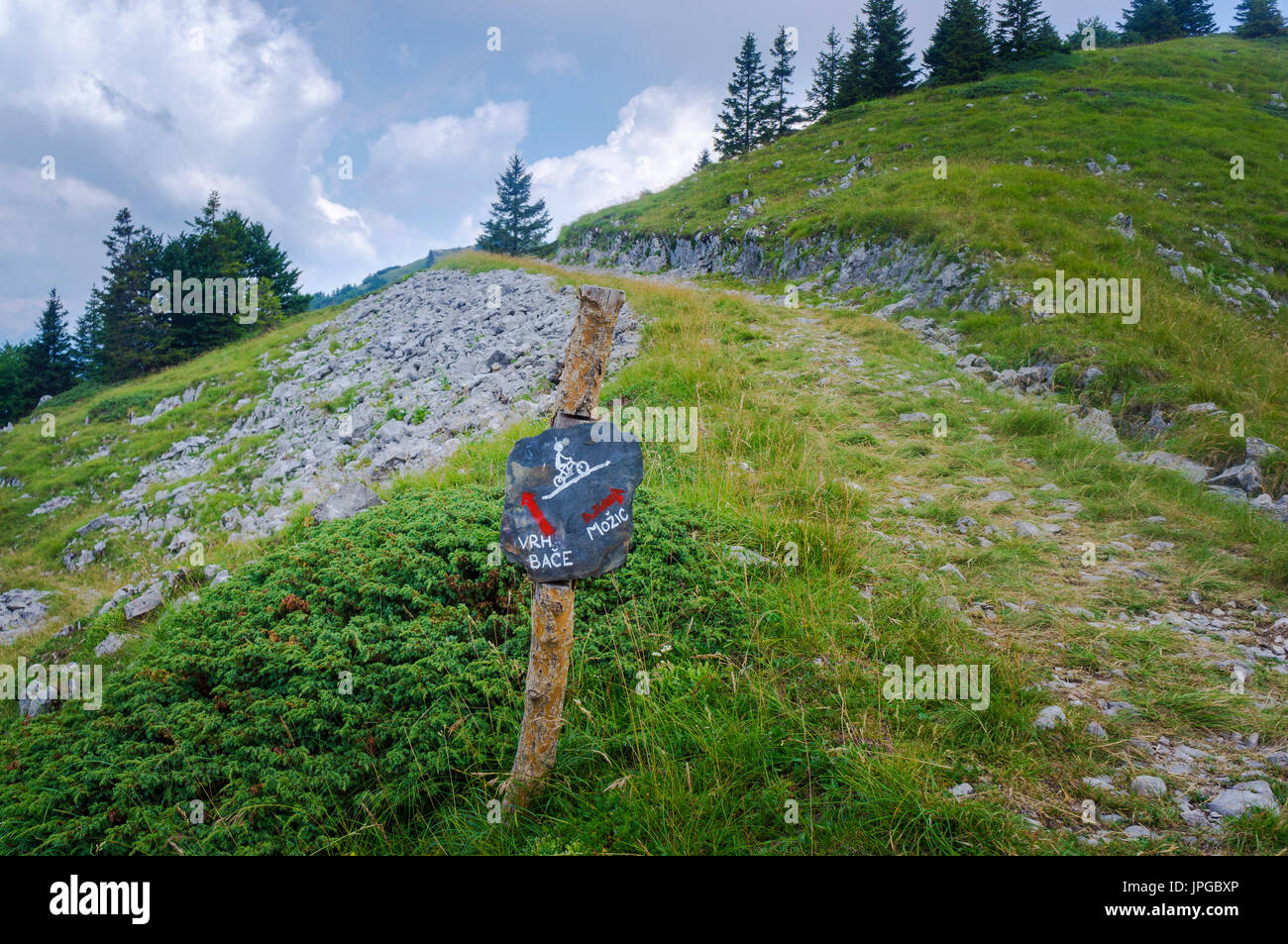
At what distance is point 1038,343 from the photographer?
924 centimetres

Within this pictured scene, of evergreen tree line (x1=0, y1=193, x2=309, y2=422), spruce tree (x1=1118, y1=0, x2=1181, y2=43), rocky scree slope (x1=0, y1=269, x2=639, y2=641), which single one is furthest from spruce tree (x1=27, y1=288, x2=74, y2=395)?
spruce tree (x1=1118, y1=0, x2=1181, y2=43)

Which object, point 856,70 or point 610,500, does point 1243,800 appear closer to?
point 610,500

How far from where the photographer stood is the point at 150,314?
109ft

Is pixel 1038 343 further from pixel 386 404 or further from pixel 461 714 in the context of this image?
pixel 386 404

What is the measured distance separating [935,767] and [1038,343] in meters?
8.99

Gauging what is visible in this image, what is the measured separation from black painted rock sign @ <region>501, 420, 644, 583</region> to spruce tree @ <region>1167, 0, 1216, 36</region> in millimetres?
75140

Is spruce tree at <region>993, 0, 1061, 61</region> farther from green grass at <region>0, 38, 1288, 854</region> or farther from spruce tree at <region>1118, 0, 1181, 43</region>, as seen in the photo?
green grass at <region>0, 38, 1288, 854</region>

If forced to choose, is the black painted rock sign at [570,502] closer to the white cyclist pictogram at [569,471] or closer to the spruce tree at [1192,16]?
the white cyclist pictogram at [569,471]

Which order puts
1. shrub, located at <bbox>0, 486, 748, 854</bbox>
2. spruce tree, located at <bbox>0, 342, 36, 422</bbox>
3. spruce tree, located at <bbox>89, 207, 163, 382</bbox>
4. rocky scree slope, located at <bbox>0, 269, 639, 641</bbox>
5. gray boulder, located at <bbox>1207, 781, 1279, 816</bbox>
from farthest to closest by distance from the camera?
spruce tree, located at <bbox>0, 342, 36, 422</bbox> < spruce tree, located at <bbox>89, 207, 163, 382</bbox> < rocky scree slope, located at <bbox>0, 269, 639, 641</bbox> < shrub, located at <bbox>0, 486, 748, 854</bbox> < gray boulder, located at <bbox>1207, 781, 1279, 816</bbox>

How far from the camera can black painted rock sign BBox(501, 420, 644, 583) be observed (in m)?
2.46

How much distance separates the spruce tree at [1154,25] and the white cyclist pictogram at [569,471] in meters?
71.3

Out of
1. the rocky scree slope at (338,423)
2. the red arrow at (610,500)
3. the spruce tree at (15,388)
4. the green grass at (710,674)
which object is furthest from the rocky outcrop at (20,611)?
the spruce tree at (15,388)

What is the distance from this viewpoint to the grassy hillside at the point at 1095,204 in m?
8.16
